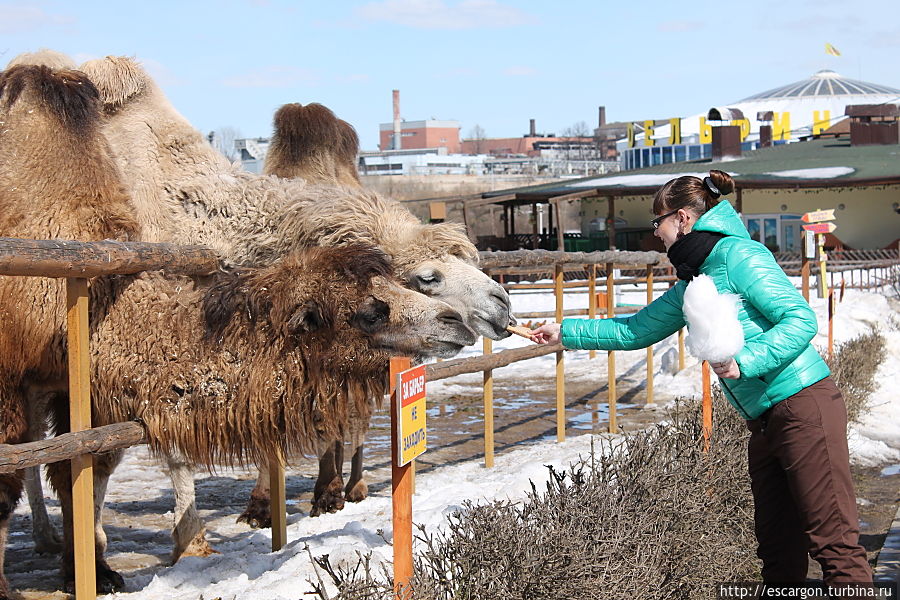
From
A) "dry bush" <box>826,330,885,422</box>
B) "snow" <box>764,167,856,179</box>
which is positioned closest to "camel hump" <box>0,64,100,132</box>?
"dry bush" <box>826,330,885,422</box>

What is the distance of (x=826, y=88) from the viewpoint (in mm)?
71062

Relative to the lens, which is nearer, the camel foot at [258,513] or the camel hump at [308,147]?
the camel foot at [258,513]

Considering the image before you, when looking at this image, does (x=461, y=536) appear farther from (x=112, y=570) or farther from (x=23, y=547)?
(x=23, y=547)

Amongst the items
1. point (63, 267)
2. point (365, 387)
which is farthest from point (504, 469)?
point (63, 267)

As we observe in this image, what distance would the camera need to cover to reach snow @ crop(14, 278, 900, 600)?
4547 millimetres

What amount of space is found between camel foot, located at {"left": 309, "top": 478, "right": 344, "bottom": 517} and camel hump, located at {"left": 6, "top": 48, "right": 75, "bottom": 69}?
3153 mm

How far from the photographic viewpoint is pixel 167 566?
17.8 ft

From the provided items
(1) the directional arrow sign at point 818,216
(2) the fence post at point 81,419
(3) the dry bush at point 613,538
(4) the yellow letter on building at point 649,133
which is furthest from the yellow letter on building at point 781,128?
(2) the fence post at point 81,419

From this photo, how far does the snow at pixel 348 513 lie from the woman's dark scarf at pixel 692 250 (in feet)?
Result: 3.58

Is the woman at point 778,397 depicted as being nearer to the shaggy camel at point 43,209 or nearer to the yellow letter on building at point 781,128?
the shaggy camel at point 43,209

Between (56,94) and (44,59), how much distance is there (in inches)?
34.0

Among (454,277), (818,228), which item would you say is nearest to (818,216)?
(818,228)

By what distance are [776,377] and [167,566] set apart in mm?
3431

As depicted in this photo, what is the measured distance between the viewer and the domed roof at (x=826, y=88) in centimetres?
7031
